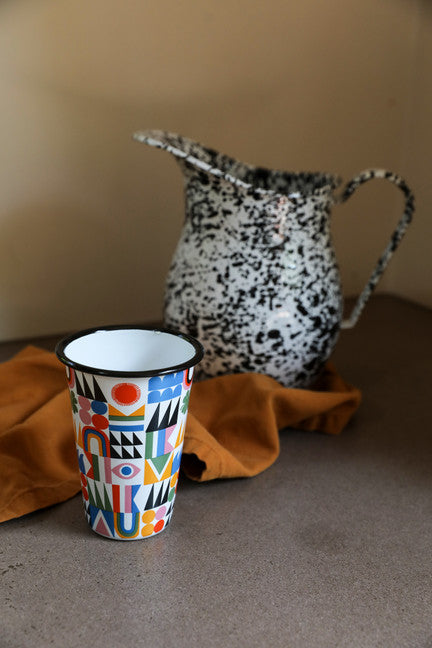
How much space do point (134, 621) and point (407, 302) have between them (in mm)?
878

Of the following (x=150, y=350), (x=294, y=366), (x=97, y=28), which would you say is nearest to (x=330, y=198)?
(x=294, y=366)

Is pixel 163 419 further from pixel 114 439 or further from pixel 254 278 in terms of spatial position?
pixel 254 278

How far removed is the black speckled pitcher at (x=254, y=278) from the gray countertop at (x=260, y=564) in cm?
10

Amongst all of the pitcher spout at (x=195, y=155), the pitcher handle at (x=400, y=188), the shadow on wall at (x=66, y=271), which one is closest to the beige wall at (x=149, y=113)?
the shadow on wall at (x=66, y=271)

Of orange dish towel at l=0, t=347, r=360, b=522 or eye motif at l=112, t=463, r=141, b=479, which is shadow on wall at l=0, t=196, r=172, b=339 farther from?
eye motif at l=112, t=463, r=141, b=479

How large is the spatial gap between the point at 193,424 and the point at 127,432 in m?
0.13

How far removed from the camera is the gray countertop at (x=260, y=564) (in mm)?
431

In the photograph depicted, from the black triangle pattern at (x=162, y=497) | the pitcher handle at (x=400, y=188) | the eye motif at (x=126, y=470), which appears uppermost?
the pitcher handle at (x=400, y=188)

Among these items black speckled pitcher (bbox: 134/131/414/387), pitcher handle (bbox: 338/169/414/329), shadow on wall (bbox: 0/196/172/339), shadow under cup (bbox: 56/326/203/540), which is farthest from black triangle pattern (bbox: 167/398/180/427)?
shadow on wall (bbox: 0/196/172/339)

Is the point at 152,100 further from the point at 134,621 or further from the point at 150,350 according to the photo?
the point at 134,621

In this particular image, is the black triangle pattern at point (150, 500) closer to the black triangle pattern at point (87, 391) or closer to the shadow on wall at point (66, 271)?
the black triangle pattern at point (87, 391)

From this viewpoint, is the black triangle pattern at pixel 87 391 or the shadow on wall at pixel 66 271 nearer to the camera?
the black triangle pattern at pixel 87 391

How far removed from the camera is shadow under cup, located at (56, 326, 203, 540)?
1.57 feet

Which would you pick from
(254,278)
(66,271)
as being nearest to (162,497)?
(254,278)
